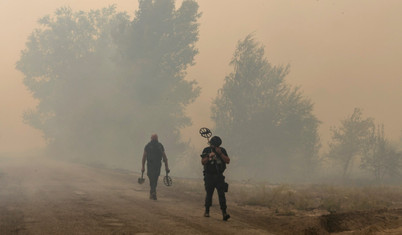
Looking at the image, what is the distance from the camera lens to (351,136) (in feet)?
148

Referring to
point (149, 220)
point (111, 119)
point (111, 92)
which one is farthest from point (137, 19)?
point (149, 220)

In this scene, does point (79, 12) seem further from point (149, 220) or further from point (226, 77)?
point (149, 220)

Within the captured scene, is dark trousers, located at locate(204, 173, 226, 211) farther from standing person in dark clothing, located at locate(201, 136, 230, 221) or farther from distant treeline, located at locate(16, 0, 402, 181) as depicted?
distant treeline, located at locate(16, 0, 402, 181)

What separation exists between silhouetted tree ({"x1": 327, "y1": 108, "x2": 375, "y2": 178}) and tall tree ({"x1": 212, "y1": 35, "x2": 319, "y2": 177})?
5.67m

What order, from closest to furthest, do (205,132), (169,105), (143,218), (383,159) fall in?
(143,218), (205,132), (383,159), (169,105)

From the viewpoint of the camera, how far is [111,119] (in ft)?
145

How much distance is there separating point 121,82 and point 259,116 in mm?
15759

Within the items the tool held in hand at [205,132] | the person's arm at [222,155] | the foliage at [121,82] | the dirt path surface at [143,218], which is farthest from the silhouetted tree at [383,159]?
the person's arm at [222,155]

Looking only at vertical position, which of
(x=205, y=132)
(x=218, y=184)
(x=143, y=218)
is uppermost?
(x=205, y=132)

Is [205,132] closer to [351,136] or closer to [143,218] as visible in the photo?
[143,218]

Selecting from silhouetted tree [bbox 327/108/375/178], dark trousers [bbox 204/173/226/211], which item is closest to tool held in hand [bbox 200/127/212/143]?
dark trousers [bbox 204/173/226/211]

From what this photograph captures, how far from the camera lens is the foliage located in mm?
43094

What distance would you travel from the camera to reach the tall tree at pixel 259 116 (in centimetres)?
4088

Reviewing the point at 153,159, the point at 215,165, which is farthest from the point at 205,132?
the point at 153,159
